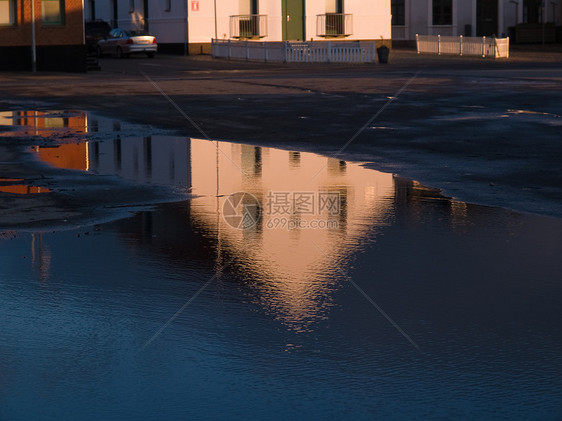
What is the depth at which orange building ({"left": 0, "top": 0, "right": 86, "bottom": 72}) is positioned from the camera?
41938 millimetres

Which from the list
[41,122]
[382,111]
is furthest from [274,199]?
[382,111]

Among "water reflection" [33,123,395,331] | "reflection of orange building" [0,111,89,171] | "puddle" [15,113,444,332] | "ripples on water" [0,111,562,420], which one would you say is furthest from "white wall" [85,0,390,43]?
"ripples on water" [0,111,562,420]

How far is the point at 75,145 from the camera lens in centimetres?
1667

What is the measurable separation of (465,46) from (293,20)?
29.5 feet

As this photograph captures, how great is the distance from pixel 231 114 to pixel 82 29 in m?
22.3

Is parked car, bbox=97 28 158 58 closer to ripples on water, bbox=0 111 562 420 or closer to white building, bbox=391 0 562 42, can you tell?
white building, bbox=391 0 562 42

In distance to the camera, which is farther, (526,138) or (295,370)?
(526,138)

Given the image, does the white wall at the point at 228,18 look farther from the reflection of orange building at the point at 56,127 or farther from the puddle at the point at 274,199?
the puddle at the point at 274,199

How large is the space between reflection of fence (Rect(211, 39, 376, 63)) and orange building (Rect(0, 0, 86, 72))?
1109 centimetres

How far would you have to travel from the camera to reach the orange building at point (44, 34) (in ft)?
138

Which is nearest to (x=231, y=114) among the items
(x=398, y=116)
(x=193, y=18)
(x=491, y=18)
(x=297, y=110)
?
(x=297, y=110)

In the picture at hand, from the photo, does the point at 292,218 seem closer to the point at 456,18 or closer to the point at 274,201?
the point at 274,201

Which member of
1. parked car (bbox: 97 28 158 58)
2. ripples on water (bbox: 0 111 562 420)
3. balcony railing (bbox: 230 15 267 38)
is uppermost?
balcony railing (bbox: 230 15 267 38)

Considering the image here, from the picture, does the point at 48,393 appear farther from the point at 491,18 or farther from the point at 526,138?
the point at 491,18
